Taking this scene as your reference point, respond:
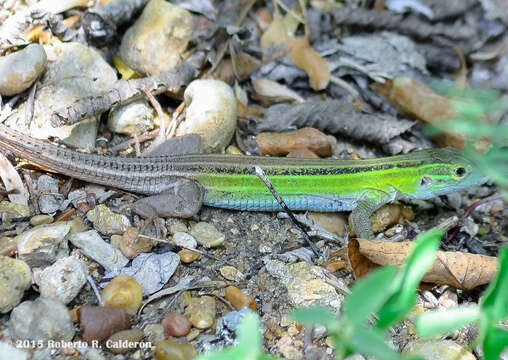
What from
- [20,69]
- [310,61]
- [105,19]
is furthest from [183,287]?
[310,61]

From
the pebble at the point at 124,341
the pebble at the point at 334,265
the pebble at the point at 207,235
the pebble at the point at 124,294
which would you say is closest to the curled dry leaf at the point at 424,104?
the pebble at the point at 334,265

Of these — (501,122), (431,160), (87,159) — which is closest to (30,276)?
(87,159)

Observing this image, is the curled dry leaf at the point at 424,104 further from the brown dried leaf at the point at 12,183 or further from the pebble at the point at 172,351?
the brown dried leaf at the point at 12,183

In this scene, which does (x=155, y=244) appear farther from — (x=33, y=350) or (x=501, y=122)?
(x=501, y=122)

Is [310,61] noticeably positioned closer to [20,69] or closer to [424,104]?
[424,104]

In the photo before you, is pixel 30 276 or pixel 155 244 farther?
pixel 155 244

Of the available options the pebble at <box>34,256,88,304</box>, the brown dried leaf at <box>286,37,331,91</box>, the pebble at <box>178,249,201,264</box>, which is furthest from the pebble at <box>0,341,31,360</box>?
the brown dried leaf at <box>286,37,331,91</box>

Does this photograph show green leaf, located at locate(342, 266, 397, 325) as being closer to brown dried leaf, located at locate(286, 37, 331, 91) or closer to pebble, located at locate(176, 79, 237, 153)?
pebble, located at locate(176, 79, 237, 153)
